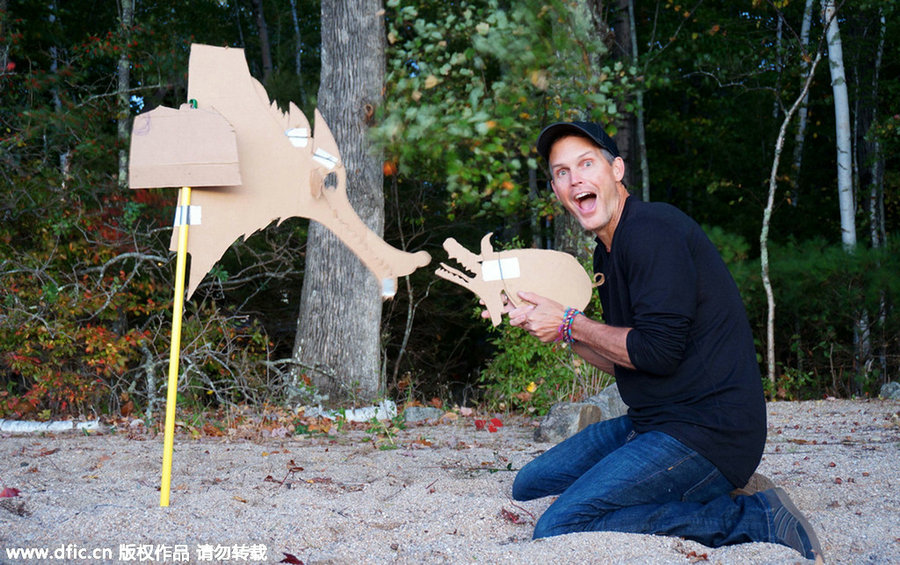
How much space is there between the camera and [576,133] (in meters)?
2.61

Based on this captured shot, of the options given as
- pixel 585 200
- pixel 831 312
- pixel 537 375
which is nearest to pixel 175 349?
pixel 585 200

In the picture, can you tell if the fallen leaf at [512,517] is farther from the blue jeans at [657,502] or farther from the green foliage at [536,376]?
the green foliage at [536,376]

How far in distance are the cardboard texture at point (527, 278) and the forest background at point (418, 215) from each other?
214 cm

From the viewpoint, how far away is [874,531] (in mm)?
2498

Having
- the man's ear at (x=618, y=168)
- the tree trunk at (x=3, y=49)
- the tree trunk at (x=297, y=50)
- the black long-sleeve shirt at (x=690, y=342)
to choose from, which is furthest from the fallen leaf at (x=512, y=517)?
the tree trunk at (x=297, y=50)

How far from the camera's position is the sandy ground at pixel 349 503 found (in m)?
2.25

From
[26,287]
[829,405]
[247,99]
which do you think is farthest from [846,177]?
[26,287]

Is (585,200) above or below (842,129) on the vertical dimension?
below

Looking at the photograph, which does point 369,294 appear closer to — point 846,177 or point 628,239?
point 628,239

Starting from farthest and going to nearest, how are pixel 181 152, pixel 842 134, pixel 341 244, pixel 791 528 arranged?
pixel 842 134 < pixel 341 244 < pixel 181 152 < pixel 791 528

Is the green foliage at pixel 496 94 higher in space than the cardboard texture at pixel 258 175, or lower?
higher

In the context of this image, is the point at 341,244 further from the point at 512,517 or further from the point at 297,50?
the point at 297,50

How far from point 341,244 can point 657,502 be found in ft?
12.9

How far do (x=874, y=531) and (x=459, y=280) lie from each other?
5.17ft
